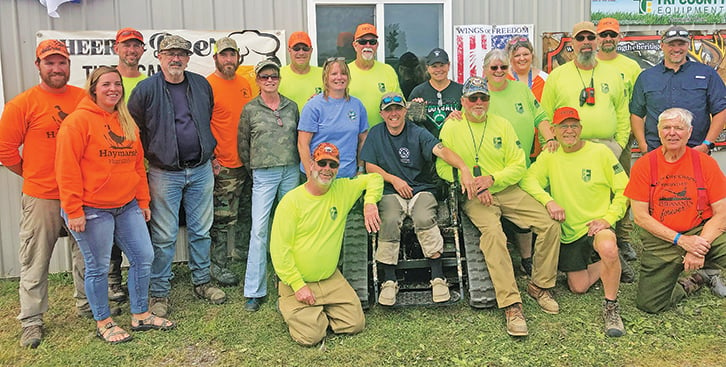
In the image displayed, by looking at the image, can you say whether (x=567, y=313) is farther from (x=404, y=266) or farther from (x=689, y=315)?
(x=404, y=266)

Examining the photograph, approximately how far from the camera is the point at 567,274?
17.2 ft

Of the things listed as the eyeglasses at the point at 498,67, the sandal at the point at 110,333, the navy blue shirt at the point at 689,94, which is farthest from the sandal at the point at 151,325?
the navy blue shirt at the point at 689,94

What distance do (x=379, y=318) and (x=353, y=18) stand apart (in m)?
3.35

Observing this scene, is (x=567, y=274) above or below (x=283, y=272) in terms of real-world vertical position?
below

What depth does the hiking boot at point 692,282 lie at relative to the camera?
5027mm

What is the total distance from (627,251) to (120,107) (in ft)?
16.4

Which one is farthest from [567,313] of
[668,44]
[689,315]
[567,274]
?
[668,44]

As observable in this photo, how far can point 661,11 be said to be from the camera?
682cm

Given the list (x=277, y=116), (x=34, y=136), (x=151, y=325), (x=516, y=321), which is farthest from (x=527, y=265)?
(x=34, y=136)

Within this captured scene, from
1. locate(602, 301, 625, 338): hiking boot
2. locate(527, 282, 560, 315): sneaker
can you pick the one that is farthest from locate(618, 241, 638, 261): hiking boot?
locate(602, 301, 625, 338): hiking boot

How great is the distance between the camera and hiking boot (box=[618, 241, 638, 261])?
5.96 meters

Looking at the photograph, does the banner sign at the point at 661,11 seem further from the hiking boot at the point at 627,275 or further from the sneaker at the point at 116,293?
the sneaker at the point at 116,293

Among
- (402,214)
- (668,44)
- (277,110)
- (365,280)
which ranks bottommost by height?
(365,280)

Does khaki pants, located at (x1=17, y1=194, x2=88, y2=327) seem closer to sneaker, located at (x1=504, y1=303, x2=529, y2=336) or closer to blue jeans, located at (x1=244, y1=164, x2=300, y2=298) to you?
blue jeans, located at (x1=244, y1=164, x2=300, y2=298)
